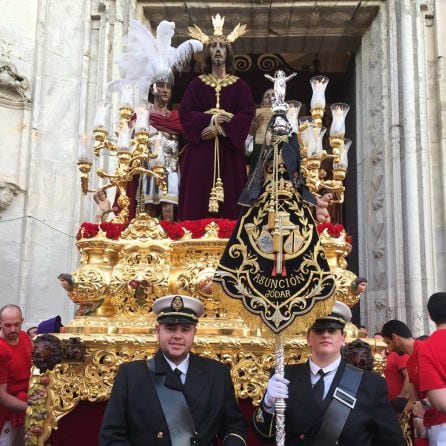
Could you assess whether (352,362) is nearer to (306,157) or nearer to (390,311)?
(306,157)

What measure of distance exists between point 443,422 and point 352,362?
85cm

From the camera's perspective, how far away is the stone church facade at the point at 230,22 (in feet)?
27.7

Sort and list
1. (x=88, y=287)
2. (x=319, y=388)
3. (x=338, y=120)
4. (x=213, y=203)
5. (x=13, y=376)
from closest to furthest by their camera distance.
Answer: (x=319, y=388) < (x=88, y=287) < (x=13, y=376) < (x=338, y=120) < (x=213, y=203)

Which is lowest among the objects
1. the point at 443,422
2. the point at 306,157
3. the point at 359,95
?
the point at 443,422

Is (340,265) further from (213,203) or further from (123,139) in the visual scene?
(123,139)

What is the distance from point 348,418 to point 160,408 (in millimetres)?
1045

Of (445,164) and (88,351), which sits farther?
(445,164)

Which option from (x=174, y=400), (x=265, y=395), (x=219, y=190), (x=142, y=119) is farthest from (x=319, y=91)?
(x=174, y=400)

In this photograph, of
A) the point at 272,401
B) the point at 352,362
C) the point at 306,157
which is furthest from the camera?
the point at 306,157

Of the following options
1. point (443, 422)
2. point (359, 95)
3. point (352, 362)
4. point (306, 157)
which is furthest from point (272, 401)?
point (359, 95)

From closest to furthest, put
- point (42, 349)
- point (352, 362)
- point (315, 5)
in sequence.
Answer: point (352, 362) → point (42, 349) → point (315, 5)

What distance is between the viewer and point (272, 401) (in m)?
3.45

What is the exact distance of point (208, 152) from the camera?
6551 mm

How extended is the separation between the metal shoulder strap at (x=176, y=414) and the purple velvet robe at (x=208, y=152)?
113 inches
